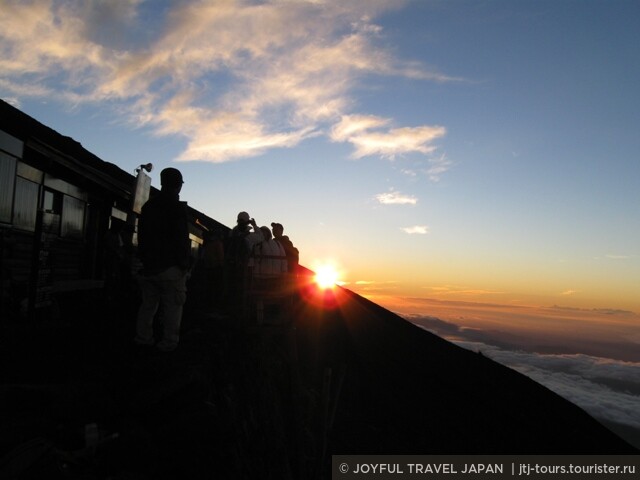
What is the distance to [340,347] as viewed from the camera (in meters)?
27.0

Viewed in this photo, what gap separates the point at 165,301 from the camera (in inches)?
209

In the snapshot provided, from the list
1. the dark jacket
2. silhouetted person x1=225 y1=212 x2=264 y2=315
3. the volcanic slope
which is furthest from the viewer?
the volcanic slope

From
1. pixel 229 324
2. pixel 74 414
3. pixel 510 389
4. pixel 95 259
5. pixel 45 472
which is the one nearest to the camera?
pixel 45 472

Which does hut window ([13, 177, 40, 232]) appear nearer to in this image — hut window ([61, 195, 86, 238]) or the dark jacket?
hut window ([61, 195, 86, 238])

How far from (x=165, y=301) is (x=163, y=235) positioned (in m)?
0.75

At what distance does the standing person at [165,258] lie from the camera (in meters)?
5.24

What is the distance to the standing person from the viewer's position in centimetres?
524

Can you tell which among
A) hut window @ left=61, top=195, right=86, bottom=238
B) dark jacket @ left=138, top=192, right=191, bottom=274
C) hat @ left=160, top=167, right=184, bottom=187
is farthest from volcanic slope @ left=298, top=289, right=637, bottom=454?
hat @ left=160, top=167, right=184, bottom=187

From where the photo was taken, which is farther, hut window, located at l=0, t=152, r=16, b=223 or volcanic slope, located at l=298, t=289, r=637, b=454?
volcanic slope, located at l=298, t=289, r=637, b=454

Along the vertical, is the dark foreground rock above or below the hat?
below

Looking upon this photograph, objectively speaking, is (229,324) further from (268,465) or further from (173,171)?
(173,171)

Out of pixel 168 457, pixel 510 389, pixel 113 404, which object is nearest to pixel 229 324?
pixel 113 404

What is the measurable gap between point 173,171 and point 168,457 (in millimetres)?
3217

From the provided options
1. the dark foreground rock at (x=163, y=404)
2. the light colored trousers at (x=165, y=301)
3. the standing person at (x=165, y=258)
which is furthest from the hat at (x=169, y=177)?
the dark foreground rock at (x=163, y=404)
